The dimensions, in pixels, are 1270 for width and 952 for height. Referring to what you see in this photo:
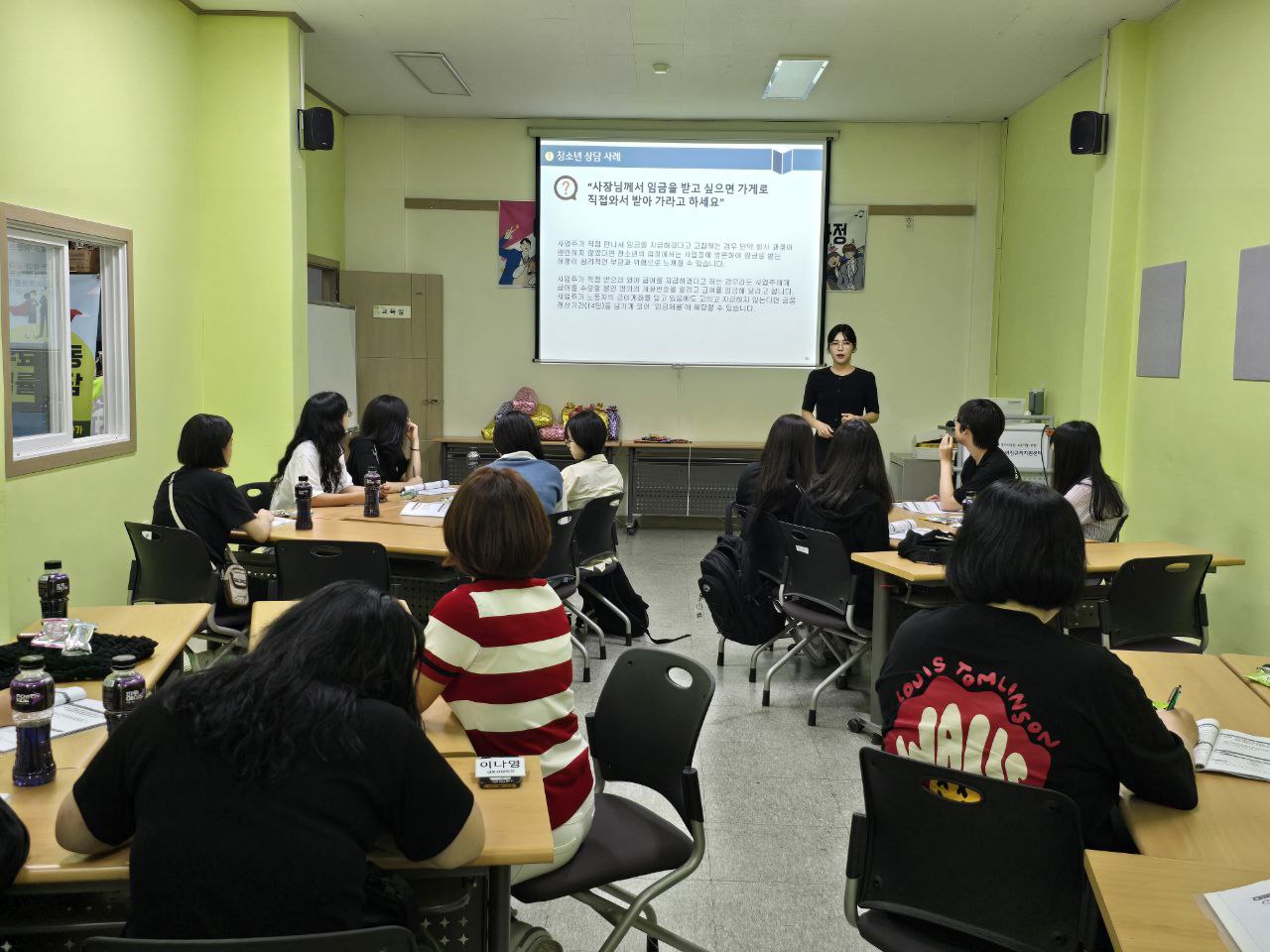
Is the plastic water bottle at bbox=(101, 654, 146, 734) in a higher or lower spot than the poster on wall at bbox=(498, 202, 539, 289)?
lower

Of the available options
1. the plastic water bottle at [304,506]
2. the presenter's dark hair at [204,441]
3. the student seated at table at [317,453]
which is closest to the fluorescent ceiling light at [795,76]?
the student seated at table at [317,453]

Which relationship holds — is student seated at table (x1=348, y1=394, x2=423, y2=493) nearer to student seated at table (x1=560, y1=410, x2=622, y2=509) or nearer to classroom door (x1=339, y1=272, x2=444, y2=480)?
student seated at table (x1=560, y1=410, x2=622, y2=509)

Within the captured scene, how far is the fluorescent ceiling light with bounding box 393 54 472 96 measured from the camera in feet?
22.2

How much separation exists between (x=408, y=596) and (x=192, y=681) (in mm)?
2870

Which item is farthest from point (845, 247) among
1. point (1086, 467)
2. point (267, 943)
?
point (267, 943)

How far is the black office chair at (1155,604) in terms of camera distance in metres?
3.63

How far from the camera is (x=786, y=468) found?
15.2 feet

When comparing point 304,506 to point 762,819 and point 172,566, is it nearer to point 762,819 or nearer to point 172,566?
point 172,566

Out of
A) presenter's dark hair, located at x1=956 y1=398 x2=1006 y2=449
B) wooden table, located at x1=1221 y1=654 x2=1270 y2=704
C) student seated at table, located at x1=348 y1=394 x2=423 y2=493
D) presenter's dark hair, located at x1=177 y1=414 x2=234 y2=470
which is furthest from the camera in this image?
student seated at table, located at x1=348 y1=394 x2=423 y2=493

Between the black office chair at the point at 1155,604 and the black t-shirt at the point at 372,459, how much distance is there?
3502 millimetres

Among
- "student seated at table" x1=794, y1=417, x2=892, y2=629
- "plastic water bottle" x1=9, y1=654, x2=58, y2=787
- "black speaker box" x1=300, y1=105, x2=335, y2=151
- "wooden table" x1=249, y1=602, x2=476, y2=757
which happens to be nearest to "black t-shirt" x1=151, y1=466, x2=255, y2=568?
"wooden table" x1=249, y1=602, x2=476, y2=757

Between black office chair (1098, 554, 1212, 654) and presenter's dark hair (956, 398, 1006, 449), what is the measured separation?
45.6 inches

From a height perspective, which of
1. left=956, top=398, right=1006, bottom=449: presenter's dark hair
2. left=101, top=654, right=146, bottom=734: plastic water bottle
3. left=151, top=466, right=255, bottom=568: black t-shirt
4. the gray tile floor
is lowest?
the gray tile floor

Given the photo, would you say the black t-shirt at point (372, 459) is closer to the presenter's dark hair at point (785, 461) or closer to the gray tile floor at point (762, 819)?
the gray tile floor at point (762, 819)
